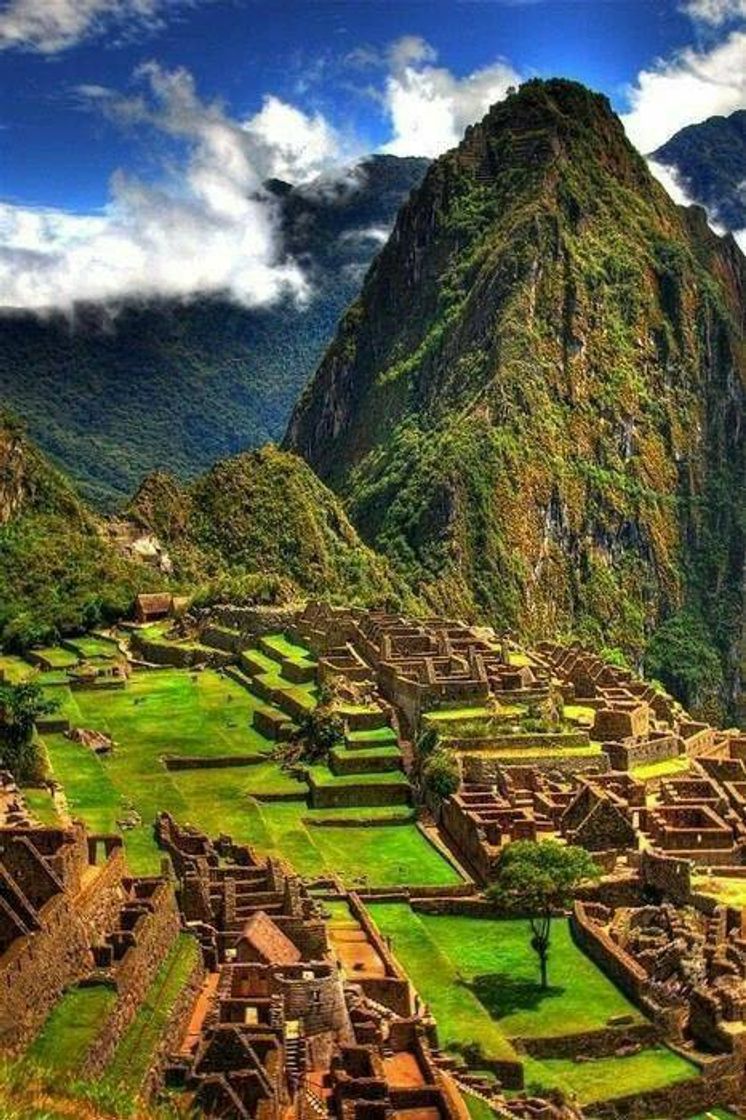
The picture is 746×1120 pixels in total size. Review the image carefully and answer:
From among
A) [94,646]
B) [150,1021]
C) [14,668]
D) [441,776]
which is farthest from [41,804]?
[94,646]

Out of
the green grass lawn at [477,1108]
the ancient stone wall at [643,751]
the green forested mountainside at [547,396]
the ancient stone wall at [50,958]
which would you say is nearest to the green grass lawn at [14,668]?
the ancient stone wall at [643,751]

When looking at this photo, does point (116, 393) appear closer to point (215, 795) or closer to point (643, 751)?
point (643, 751)

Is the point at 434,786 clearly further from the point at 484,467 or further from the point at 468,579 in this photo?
the point at 484,467

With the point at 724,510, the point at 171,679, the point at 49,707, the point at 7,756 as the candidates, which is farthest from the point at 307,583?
the point at 724,510

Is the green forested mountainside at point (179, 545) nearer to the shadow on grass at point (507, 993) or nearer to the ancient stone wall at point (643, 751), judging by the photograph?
the ancient stone wall at point (643, 751)

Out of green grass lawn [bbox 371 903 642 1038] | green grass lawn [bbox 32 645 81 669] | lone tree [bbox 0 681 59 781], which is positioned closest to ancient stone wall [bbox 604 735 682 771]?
green grass lawn [bbox 371 903 642 1038]

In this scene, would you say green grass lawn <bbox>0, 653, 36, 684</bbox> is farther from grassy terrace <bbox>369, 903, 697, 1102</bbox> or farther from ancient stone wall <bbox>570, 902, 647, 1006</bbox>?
ancient stone wall <bbox>570, 902, 647, 1006</bbox>
